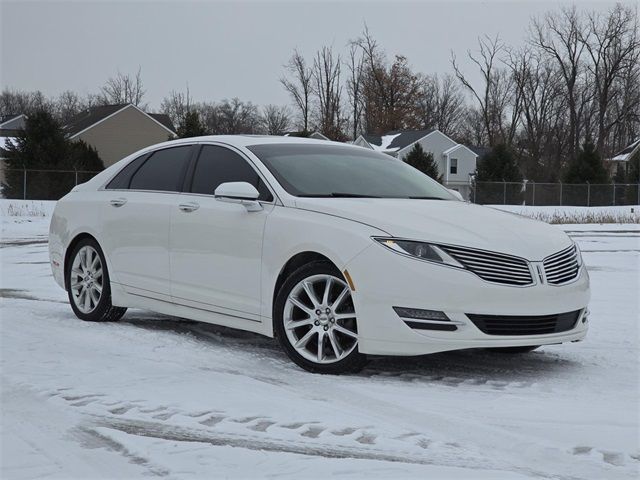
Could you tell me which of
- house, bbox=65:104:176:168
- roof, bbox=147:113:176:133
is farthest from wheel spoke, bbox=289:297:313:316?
roof, bbox=147:113:176:133

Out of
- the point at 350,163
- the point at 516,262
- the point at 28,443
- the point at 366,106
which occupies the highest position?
the point at 366,106

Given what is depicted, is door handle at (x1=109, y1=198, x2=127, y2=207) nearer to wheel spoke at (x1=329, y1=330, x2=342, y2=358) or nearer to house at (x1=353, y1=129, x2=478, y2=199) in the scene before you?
wheel spoke at (x1=329, y1=330, x2=342, y2=358)

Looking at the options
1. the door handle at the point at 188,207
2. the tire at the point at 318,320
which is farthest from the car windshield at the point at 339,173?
the tire at the point at 318,320

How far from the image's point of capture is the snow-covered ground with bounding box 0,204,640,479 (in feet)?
12.8

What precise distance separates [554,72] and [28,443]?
2853 inches

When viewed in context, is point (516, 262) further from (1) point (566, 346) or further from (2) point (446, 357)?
(1) point (566, 346)

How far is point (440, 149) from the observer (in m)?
74.2

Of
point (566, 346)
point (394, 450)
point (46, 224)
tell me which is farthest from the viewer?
point (46, 224)

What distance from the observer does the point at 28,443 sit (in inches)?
166

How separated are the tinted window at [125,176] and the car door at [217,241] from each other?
3.10 ft

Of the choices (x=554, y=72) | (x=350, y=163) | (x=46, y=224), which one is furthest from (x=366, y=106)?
(x=350, y=163)

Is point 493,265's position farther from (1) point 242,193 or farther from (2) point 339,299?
(1) point 242,193

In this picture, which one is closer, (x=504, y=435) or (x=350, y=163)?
(x=504, y=435)

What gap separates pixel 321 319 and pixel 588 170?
51302mm
